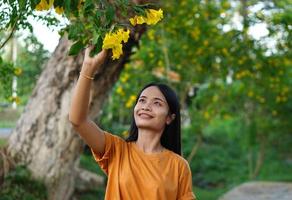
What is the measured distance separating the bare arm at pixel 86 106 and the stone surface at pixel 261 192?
4.63 m

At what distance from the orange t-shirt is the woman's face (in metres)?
0.12

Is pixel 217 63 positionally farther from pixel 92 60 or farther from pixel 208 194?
pixel 92 60

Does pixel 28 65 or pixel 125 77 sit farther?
pixel 125 77

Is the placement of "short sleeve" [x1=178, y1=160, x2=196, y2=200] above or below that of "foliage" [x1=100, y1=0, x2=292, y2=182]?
below

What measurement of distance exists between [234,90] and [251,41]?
2.49 metres

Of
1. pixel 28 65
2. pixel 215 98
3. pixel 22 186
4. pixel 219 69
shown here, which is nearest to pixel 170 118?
pixel 22 186

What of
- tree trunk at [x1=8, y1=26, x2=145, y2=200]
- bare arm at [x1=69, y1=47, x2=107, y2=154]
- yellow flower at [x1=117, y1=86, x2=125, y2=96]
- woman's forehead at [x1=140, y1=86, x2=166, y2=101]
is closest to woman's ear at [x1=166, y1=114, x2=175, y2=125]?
woman's forehead at [x1=140, y1=86, x2=166, y2=101]

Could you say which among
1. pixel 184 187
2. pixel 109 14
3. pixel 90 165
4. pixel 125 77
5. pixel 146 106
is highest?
pixel 125 77

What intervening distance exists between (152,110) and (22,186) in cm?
305

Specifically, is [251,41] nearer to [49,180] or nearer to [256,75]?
[256,75]

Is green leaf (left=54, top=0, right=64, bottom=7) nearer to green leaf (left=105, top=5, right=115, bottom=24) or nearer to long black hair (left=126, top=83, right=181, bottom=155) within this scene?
green leaf (left=105, top=5, right=115, bottom=24)

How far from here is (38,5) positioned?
2.22 m

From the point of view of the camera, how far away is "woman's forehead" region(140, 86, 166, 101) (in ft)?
9.16

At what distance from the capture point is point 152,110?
275 cm
